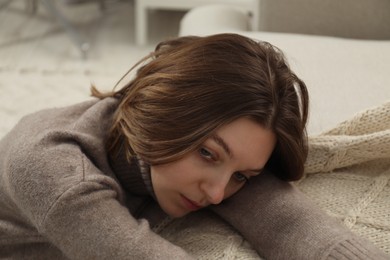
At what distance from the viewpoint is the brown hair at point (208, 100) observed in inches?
34.3

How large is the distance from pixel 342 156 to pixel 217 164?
0.86ft

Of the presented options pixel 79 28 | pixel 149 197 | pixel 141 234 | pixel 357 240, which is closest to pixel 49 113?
pixel 149 197

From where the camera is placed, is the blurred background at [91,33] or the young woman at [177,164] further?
the blurred background at [91,33]

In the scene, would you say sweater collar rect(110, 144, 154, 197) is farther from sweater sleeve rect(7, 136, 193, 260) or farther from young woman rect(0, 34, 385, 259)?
sweater sleeve rect(7, 136, 193, 260)

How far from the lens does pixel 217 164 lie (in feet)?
2.93

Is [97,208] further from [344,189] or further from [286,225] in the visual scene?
[344,189]

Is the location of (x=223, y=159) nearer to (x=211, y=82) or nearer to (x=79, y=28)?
(x=211, y=82)

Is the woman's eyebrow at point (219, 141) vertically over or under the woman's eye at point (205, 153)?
over

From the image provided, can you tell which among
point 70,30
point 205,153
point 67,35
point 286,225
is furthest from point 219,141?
point 67,35

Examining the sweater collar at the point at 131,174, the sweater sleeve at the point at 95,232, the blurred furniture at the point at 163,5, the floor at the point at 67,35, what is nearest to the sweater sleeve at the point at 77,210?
the sweater sleeve at the point at 95,232

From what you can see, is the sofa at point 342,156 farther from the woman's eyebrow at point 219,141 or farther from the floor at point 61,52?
the floor at point 61,52

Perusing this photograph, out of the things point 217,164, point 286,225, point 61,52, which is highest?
point 217,164

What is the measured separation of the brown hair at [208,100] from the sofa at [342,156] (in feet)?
0.22

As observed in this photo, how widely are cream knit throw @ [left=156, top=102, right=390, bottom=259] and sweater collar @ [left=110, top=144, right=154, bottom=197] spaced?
8 centimetres
